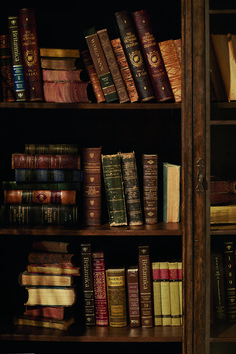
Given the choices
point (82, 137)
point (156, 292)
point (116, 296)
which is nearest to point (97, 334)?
point (116, 296)

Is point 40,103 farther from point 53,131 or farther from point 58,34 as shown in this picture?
point 58,34

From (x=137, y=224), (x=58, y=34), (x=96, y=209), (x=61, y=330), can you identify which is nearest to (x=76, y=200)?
(x=96, y=209)

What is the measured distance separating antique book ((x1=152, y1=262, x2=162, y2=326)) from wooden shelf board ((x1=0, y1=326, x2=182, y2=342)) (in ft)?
0.12

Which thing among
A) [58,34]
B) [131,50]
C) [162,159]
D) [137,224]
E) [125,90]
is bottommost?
[137,224]

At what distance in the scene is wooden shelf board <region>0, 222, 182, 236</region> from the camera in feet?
4.30

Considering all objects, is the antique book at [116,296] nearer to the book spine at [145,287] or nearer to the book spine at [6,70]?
the book spine at [145,287]

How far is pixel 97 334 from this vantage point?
1.35m

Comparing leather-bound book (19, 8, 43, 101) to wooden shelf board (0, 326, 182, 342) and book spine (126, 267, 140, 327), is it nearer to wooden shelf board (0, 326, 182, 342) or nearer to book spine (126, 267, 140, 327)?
book spine (126, 267, 140, 327)

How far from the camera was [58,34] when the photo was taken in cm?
161

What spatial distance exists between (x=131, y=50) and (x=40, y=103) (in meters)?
0.38

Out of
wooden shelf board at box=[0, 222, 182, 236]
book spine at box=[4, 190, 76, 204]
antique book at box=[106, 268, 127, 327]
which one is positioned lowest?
antique book at box=[106, 268, 127, 327]

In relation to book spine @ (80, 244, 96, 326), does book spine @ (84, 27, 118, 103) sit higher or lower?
higher

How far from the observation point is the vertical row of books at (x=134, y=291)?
137cm


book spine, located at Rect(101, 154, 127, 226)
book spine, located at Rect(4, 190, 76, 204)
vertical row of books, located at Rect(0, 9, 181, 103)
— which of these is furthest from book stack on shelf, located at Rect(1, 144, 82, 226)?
vertical row of books, located at Rect(0, 9, 181, 103)
